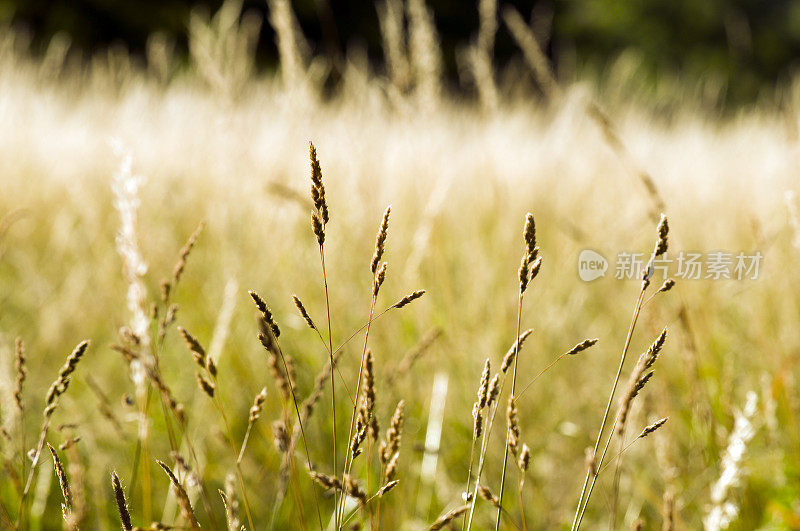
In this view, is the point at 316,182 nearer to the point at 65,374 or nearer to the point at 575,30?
the point at 65,374

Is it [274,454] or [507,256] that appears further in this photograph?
[507,256]

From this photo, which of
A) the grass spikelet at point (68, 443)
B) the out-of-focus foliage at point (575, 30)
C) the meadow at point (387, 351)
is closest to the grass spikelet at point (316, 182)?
the meadow at point (387, 351)

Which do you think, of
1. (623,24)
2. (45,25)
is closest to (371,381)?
(45,25)

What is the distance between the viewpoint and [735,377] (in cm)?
118

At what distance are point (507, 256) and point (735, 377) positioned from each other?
0.59 m

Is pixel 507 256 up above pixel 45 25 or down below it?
below

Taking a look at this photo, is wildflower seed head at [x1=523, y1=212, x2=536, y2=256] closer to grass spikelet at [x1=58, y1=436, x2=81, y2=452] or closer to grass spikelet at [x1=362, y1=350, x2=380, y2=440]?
grass spikelet at [x1=362, y1=350, x2=380, y2=440]

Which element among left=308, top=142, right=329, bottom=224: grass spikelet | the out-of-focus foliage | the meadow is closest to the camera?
left=308, top=142, right=329, bottom=224: grass spikelet

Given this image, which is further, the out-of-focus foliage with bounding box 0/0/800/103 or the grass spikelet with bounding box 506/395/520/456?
the out-of-focus foliage with bounding box 0/0/800/103

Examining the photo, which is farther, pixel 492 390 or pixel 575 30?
pixel 575 30

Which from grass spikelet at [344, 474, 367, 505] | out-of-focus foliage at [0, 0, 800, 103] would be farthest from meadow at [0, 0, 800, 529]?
out-of-focus foliage at [0, 0, 800, 103]

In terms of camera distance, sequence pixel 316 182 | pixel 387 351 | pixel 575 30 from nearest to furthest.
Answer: pixel 316 182 < pixel 387 351 < pixel 575 30

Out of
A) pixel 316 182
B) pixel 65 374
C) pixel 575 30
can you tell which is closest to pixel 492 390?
pixel 316 182

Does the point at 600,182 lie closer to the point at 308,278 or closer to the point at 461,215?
the point at 461,215
